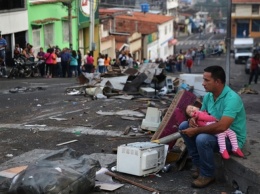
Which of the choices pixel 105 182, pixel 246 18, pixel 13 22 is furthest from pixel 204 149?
pixel 246 18

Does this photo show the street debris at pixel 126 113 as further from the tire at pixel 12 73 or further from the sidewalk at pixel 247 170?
the tire at pixel 12 73

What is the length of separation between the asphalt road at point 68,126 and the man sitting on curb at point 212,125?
1.04ft

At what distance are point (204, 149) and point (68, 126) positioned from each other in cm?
450

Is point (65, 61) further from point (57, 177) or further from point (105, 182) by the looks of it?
point (57, 177)

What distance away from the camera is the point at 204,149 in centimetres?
576

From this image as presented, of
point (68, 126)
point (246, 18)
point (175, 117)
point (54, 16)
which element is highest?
point (246, 18)

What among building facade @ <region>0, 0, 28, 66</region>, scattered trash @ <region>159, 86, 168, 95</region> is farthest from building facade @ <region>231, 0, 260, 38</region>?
scattered trash @ <region>159, 86, 168, 95</region>

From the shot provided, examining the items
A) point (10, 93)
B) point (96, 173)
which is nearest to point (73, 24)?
point (10, 93)

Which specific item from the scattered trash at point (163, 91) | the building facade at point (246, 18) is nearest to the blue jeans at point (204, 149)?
the scattered trash at point (163, 91)

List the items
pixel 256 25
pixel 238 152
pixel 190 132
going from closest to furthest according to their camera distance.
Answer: pixel 190 132, pixel 238 152, pixel 256 25

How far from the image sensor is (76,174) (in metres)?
5.48

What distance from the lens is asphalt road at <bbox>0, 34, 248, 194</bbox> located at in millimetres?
Result: 6305

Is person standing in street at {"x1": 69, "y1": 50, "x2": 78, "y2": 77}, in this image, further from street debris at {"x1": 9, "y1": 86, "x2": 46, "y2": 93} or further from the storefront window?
the storefront window

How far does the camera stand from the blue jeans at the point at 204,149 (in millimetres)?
5754
